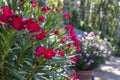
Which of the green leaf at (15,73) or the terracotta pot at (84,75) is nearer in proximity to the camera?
the green leaf at (15,73)

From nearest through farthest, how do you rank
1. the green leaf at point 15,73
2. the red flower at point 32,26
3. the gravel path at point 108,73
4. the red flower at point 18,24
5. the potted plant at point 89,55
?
the red flower at point 18,24 < the red flower at point 32,26 < the green leaf at point 15,73 < the potted plant at point 89,55 < the gravel path at point 108,73

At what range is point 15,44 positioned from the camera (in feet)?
Result: 8.32

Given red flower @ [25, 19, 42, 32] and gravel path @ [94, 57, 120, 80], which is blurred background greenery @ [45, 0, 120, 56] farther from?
red flower @ [25, 19, 42, 32]

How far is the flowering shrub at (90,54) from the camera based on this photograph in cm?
643

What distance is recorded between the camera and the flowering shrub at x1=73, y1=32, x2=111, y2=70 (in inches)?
253

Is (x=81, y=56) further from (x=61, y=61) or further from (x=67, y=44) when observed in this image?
(x=61, y=61)

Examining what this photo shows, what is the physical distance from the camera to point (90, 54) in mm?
6613

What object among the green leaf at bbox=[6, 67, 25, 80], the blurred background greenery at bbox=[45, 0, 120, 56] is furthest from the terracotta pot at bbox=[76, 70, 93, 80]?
the blurred background greenery at bbox=[45, 0, 120, 56]

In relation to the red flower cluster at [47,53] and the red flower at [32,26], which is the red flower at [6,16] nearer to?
the red flower at [32,26]

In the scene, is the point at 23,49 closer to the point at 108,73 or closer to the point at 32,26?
the point at 32,26

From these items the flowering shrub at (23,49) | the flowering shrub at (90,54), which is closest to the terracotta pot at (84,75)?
the flowering shrub at (90,54)

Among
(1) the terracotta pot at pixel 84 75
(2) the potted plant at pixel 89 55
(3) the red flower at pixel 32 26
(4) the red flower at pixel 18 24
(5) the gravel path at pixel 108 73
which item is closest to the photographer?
(4) the red flower at pixel 18 24

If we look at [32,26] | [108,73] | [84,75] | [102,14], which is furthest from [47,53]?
[102,14]

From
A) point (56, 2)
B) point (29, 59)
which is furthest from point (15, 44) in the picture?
point (56, 2)
